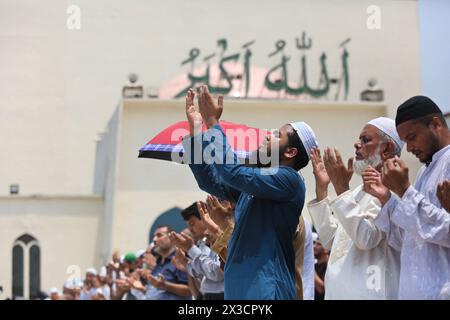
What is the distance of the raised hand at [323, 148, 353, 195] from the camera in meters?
3.53

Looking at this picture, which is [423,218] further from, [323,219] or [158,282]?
[158,282]

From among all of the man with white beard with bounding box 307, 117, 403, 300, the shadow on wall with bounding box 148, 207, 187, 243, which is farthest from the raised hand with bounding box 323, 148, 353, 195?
the shadow on wall with bounding box 148, 207, 187, 243

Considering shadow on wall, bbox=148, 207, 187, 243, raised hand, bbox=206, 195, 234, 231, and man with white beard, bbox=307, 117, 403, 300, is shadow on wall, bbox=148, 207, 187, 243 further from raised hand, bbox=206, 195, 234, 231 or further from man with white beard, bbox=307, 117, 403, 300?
man with white beard, bbox=307, 117, 403, 300

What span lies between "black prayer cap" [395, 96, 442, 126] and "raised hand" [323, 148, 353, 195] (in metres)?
0.46

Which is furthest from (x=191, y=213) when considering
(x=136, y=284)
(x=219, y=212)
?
(x=136, y=284)

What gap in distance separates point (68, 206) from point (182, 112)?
11.1ft

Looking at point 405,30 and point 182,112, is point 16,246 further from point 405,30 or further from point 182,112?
point 405,30

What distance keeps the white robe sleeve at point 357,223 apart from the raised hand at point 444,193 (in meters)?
0.43

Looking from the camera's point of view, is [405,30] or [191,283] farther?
[405,30]

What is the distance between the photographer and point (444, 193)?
2.88 metres

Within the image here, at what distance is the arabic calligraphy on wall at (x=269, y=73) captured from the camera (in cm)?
1755

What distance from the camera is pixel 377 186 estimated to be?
311cm

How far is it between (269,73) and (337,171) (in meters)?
14.4

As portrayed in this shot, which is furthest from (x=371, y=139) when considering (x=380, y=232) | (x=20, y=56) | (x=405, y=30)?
(x=20, y=56)
